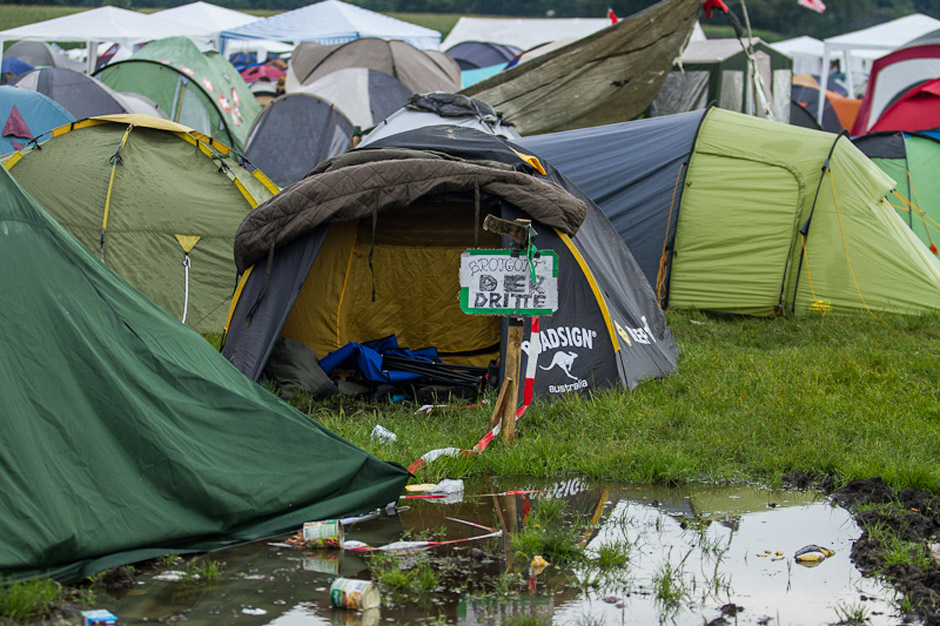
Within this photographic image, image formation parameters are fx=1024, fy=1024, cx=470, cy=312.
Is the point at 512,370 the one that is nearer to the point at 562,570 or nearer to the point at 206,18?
the point at 562,570

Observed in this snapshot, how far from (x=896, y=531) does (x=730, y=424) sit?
1.66 metres

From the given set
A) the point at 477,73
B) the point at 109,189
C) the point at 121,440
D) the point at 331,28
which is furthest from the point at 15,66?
the point at 121,440

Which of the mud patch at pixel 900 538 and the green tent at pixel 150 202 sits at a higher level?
the green tent at pixel 150 202

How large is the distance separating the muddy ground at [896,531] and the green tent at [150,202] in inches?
212

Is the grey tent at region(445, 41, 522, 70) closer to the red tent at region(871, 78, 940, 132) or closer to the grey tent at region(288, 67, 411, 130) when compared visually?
the grey tent at region(288, 67, 411, 130)

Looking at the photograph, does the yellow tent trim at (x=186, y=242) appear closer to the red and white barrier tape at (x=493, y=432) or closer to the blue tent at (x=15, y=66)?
the red and white barrier tape at (x=493, y=432)

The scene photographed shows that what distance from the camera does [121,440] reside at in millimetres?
4105

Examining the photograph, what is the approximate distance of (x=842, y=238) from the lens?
9.20 meters

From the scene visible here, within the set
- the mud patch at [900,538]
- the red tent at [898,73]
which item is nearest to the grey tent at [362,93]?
the red tent at [898,73]

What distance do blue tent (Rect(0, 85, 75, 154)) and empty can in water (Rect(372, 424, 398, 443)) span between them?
8.08 m

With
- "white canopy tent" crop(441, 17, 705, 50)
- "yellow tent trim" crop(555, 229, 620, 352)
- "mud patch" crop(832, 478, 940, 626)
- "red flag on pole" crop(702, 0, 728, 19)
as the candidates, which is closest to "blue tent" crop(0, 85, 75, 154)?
"yellow tent trim" crop(555, 229, 620, 352)

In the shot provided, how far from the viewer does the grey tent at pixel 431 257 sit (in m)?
6.53

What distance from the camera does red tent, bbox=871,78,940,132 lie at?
49.4ft

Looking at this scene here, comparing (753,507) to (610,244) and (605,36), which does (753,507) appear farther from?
(605,36)
